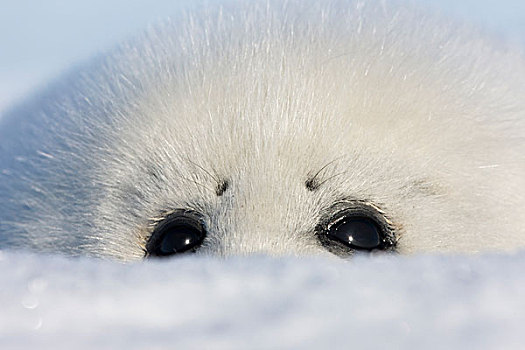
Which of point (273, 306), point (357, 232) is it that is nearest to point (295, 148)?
point (357, 232)

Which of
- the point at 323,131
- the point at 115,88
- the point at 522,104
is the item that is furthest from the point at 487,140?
the point at 115,88

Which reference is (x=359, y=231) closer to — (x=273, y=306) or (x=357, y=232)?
(x=357, y=232)

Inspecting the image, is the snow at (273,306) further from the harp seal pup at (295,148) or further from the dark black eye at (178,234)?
the dark black eye at (178,234)

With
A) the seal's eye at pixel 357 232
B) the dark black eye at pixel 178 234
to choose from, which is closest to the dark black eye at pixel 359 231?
the seal's eye at pixel 357 232

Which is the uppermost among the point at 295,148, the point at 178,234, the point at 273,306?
the point at 295,148

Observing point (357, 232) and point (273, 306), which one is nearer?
point (273, 306)

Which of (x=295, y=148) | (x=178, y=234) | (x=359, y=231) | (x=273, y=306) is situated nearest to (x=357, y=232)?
(x=359, y=231)

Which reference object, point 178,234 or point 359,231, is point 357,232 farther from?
point 178,234

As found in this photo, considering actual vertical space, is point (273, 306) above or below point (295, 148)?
below
